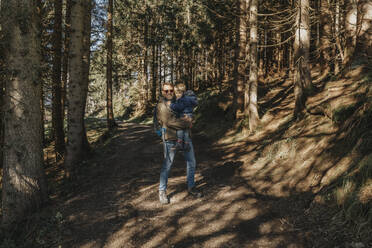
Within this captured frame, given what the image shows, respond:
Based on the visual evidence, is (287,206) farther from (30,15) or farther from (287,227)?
(30,15)

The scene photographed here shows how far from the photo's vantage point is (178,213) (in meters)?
4.77

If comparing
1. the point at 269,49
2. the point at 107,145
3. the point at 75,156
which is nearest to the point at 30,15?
the point at 75,156

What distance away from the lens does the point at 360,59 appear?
7309 mm

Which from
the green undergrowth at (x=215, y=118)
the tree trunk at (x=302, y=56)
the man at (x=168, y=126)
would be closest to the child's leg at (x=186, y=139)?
the man at (x=168, y=126)

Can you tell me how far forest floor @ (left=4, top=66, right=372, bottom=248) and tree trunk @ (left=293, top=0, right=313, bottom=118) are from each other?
0.45 m

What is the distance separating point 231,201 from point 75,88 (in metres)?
6.44

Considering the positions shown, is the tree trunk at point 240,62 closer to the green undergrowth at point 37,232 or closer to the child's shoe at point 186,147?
the child's shoe at point 186,147

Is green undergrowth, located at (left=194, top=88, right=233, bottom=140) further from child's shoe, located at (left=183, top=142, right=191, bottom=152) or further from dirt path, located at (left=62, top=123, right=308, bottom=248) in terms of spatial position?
child's shoe, located at (left=183, top=142, right=191, bottom=152)

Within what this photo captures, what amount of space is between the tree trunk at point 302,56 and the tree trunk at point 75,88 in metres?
7.32

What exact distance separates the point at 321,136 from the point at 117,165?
6.66 meters

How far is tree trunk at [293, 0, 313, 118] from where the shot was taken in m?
8.72

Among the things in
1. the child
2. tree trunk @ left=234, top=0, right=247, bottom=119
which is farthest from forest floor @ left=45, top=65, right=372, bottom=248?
tree trunk @ left=234, top=0, right=247, bottom=119

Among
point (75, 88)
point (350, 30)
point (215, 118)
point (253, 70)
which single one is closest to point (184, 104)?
point (75, 88)

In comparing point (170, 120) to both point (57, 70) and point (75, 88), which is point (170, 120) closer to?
point (75, 88)
